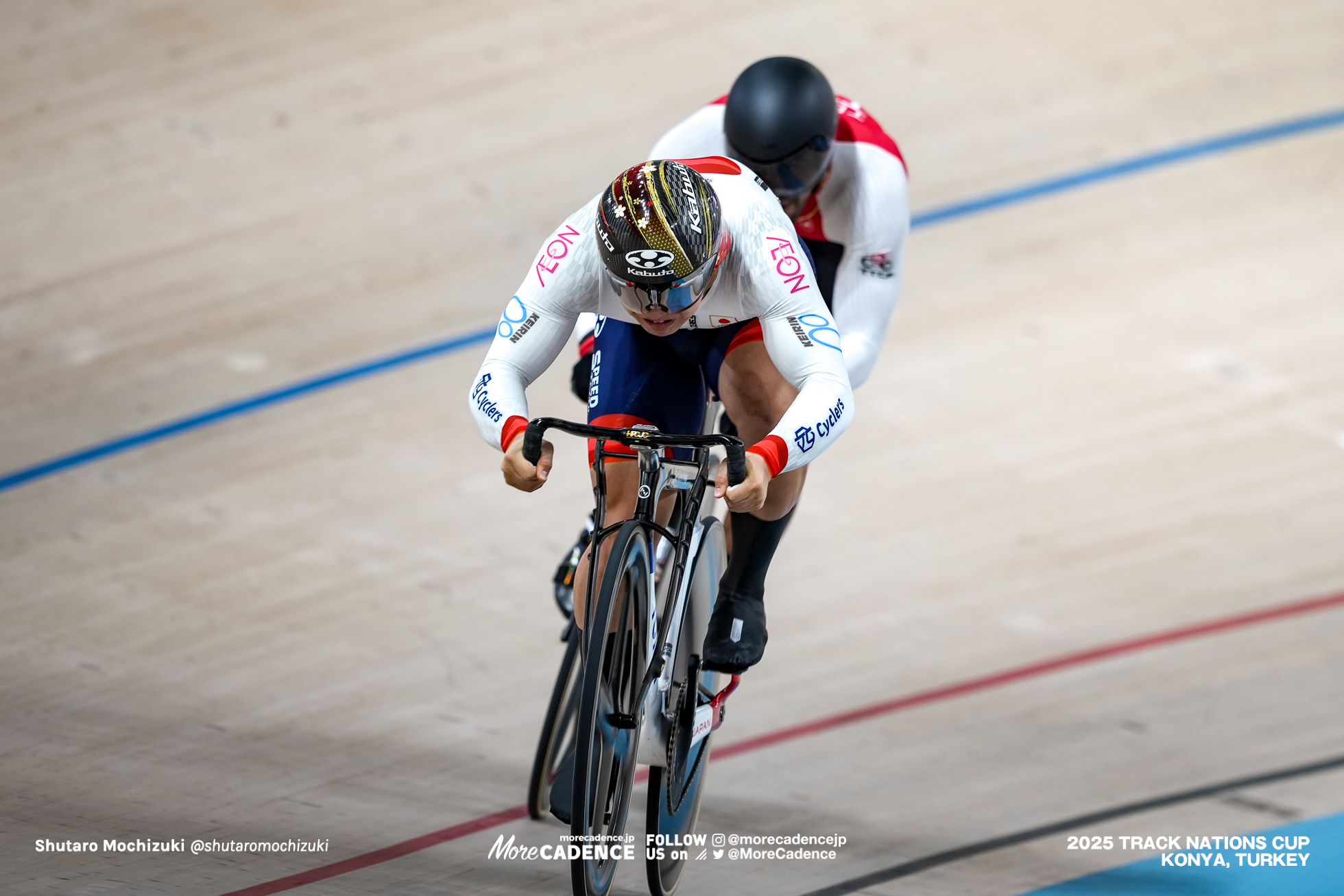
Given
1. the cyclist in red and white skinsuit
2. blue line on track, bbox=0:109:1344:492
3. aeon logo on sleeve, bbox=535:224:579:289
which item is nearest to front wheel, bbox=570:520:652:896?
aeon logo on sleeve, bbox=535:224:579:289

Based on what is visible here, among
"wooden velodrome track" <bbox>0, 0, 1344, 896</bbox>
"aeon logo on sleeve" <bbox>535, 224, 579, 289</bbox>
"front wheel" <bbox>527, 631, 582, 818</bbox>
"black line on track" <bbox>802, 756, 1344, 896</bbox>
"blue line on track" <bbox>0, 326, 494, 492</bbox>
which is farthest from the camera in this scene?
"blue line on track" <bbox>0, 326, 494, 492</bbox>

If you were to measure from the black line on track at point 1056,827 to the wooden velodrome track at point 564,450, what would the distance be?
0.10 feet

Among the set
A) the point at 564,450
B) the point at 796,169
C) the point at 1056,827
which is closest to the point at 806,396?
the point at 796,169

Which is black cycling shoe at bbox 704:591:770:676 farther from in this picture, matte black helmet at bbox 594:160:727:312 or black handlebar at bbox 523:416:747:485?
matte black helmet at bbox 594:160:727:312

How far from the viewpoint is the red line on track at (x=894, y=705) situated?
113 inches

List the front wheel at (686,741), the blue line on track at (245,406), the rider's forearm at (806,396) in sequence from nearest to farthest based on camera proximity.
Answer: the rider's forearm at (806,396) < the front wheel at (686,741) < the blue line on track at (245,406)

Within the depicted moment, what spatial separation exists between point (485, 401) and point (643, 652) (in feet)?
1.71

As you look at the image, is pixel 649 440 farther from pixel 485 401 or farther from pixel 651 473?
pixel 485 401

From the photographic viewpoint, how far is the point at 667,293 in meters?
2.47

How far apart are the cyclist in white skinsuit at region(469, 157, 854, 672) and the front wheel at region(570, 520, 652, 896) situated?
149 millimetres

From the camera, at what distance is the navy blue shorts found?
2773 millimetres

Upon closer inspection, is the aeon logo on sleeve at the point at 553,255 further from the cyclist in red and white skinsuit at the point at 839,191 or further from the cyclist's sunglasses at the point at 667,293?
the cyclist in red and white skinsuit at the point at 839,191

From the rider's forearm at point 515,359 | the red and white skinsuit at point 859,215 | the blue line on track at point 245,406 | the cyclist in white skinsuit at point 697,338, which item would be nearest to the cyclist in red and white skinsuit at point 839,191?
the red and white skinsuit at point 859,215

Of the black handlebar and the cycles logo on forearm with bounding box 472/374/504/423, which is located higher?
the cycles logo on forearm with bounding box 472/374/504/423
